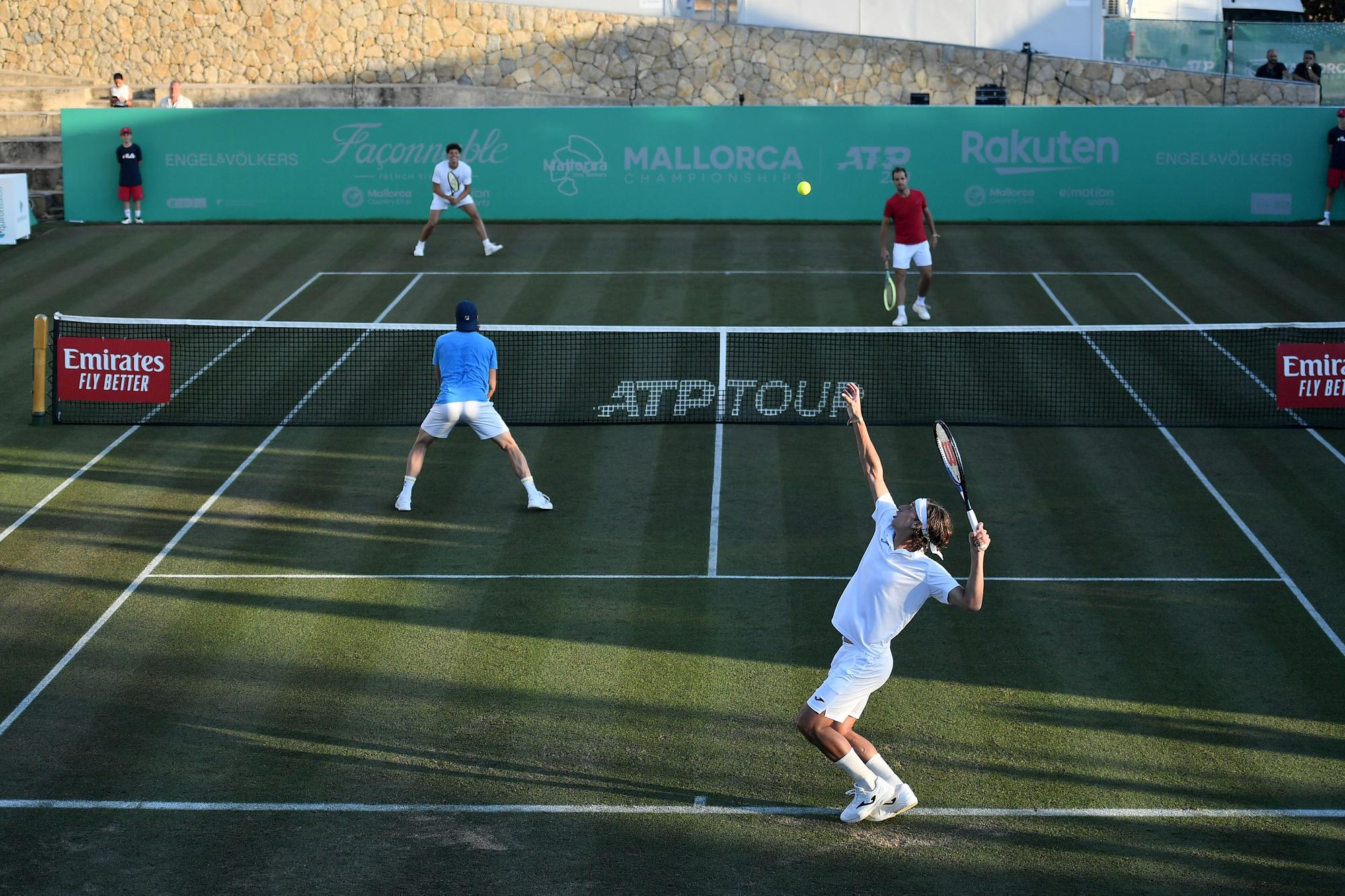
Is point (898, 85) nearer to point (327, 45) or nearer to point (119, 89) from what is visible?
point (327, 45)

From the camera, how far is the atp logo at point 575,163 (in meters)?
29.2

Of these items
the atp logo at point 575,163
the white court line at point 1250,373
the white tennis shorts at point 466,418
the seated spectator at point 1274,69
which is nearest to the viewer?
the white tennis shorts at point 466,418

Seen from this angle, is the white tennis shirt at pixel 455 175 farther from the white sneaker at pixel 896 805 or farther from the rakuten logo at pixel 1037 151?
the white sneaker at pixel 896 805

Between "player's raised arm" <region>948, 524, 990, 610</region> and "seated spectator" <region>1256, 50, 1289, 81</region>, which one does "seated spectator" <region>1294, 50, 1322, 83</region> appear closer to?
"seated spectator" <region>1256, 50, 1289, 81</region>

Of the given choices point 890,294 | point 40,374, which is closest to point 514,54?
point 890,294

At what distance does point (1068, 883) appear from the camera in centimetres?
831

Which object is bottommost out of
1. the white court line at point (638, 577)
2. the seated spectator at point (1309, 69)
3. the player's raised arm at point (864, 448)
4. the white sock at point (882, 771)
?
the white sock at point (882, 771)

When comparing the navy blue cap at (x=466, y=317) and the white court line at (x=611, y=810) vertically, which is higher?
the navy blue cap at (x=466, y=317)

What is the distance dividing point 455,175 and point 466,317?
12597mm

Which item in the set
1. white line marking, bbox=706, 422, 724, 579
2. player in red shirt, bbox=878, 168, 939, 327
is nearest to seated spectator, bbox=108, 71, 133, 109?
player in red shirt, bbox=878, 168, 939, 327

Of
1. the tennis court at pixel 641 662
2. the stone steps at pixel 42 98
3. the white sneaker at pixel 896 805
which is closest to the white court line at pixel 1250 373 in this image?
the tennis court at pixel 641 662

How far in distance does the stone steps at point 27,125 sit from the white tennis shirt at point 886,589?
3004 centimetres

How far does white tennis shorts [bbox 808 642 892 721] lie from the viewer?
8.73m

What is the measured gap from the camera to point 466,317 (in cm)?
1433
